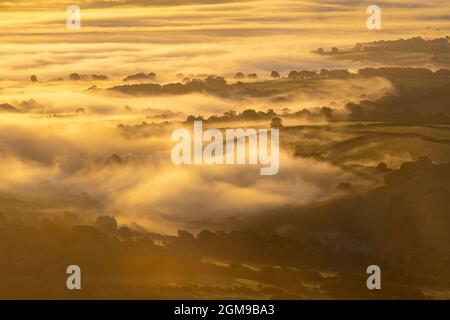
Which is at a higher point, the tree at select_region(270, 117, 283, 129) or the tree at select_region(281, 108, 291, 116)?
the tree at select_region(281, 108, 291, 116)

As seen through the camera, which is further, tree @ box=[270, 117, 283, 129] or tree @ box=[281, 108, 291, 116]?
tree @ box=[281, 108, 291, 116]

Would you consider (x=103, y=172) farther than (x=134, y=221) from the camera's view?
Yes

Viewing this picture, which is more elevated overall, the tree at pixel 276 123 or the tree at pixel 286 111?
the tree at pixel 286 111

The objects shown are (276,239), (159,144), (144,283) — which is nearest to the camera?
(144,283)

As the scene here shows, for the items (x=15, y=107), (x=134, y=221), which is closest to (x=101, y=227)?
(x=134, y=221)

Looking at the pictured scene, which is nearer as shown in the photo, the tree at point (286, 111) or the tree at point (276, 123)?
the tree at point (276, 123)

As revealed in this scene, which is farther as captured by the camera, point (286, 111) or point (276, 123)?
point (286, 111)

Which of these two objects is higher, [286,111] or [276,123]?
[286,111]

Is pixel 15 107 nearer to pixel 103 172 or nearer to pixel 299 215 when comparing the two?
pixel 103 172
